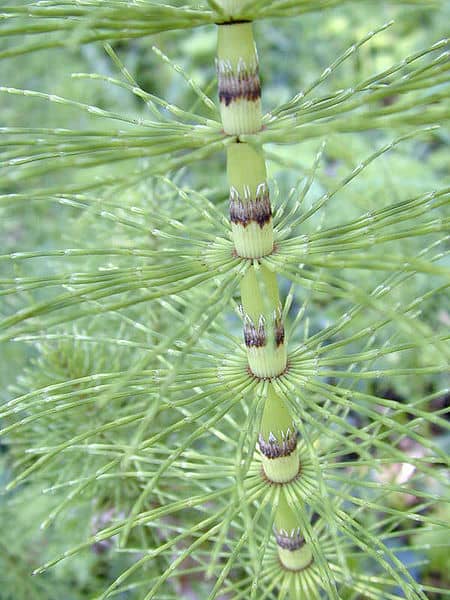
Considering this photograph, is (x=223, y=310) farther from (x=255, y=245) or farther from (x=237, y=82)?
(x=237, y=82)

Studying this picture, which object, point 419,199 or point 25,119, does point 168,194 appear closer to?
point 419,199

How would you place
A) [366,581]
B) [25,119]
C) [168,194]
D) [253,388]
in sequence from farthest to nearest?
[25,119]
[168,194]
[366,581]
[253,388]

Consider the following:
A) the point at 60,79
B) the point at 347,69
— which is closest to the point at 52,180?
the point at 60,79

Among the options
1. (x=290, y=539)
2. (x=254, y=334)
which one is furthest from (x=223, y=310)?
(x=290, y=539)

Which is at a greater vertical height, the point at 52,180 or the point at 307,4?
the point at 52,180

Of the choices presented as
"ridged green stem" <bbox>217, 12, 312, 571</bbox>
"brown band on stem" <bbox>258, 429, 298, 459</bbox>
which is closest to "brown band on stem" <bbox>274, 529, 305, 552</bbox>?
"ridged green stem" <bbox>217, 12, 312, 571</bbox>

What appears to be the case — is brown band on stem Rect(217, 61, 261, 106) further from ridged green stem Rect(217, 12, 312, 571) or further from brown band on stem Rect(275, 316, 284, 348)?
brown band on stem Rect(275, 316, 284, 348)

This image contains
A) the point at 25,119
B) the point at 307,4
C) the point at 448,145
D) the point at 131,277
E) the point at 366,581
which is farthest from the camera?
the point at 448,145

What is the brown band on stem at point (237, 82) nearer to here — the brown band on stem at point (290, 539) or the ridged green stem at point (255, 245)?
the ridged green stem at point (255, 245)
